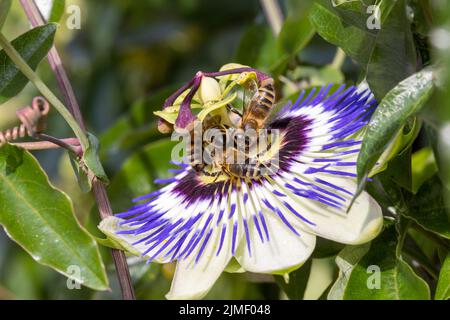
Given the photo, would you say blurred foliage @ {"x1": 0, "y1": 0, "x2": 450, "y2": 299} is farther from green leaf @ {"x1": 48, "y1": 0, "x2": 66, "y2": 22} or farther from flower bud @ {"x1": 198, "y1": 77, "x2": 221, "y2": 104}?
flower bud @ {"x1": 198, "y1": 77, "x2": 221, "y2": 104}

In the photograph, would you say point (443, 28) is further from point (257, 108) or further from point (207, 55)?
point (207, 55)

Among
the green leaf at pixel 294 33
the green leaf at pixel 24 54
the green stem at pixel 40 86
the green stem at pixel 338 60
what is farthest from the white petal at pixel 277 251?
the green stem at pixel 338 60

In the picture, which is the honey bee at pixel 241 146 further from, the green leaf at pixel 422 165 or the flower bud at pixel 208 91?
the green leaf at pixel 422 165

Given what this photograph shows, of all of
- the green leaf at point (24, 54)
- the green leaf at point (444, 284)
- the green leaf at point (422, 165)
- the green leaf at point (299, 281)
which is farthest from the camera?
the green leaf at point (422, 165)

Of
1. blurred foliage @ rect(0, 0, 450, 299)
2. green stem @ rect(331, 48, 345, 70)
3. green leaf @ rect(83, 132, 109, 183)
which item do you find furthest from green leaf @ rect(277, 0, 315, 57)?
green leaf @ rect(83, 132, 109, 183)

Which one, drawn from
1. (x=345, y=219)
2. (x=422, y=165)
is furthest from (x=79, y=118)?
(x=422, y=165)
